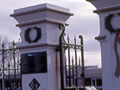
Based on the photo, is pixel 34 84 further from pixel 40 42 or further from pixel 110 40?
pixel 110 40

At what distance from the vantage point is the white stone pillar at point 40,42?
11.3 metres

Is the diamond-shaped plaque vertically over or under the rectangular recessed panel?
under

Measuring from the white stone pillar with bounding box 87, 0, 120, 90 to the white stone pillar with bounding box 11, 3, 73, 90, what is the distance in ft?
7.09

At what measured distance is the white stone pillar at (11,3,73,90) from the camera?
11.3 m

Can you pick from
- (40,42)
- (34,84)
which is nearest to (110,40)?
(40,42)

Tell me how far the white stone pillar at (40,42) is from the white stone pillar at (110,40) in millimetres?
2161

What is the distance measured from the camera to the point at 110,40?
→ 31.4ft

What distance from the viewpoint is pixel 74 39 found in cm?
1181

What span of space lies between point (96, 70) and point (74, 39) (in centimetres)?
1827

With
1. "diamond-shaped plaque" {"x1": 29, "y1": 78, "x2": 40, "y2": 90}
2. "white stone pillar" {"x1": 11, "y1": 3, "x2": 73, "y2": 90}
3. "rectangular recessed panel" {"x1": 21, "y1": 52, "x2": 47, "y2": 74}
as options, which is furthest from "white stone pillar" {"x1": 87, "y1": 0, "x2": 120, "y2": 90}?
"diamond-shaped plaque" {"x1": 29, "y1": 78, "x2": 40, "y2": 90}

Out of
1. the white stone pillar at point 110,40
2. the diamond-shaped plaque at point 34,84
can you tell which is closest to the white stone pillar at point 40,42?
the diamond-shaped plaque at point 34,84

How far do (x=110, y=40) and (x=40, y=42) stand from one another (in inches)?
109

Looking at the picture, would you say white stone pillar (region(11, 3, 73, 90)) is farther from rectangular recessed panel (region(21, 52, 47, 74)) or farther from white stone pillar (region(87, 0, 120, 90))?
white stone pillar (region(87, 0, 120, 90))

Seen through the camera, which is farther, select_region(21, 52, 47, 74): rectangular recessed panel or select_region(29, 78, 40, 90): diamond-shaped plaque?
select_region(29, 78, 40, 90): diamond-shaped plaque
